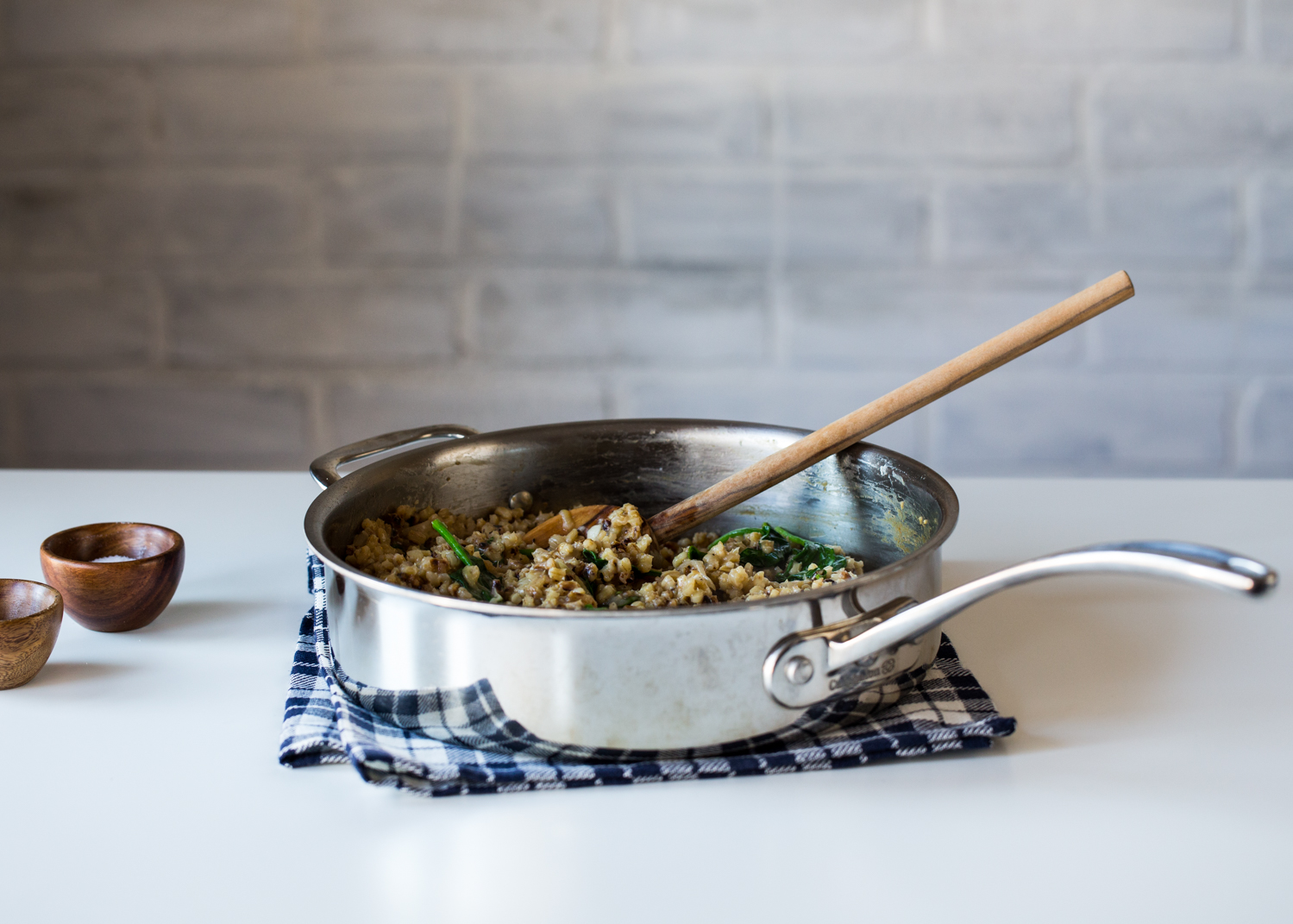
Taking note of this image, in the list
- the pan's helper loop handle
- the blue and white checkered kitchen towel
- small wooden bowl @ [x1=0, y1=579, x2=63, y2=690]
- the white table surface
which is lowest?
the white table surface

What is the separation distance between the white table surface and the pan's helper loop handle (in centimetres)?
6

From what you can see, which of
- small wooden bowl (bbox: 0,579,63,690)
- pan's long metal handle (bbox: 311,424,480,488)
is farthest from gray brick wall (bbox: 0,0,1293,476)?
small wooden bowl (bbox: 0,579,63,690)

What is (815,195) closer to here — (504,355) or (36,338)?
(504,355)

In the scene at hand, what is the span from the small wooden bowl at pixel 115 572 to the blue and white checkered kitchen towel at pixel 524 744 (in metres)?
0.22

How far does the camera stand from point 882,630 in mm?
687

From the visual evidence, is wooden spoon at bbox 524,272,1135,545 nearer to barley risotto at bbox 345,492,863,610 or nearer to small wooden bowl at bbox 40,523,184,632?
barley risotto at bbox 345,492,863,610

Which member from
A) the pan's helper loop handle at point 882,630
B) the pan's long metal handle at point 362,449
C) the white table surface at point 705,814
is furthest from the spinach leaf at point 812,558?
the pan's long metal handle at point 362,449

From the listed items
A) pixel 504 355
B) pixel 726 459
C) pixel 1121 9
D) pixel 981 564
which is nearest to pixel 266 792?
pixel 726 459

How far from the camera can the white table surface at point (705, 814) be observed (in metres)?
0.60

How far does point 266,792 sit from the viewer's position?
27.9 inches

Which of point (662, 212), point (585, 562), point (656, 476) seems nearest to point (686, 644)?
point (585, 562)

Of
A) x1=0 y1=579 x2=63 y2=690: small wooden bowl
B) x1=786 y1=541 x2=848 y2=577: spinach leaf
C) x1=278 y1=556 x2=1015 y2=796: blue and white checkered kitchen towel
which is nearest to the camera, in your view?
x1=278 y1=556 x2=1015 y2=796: blue and white checkered kitchen towel

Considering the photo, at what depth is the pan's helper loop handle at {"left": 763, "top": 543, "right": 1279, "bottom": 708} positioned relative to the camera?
59 centimetres

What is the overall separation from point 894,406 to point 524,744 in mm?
431
